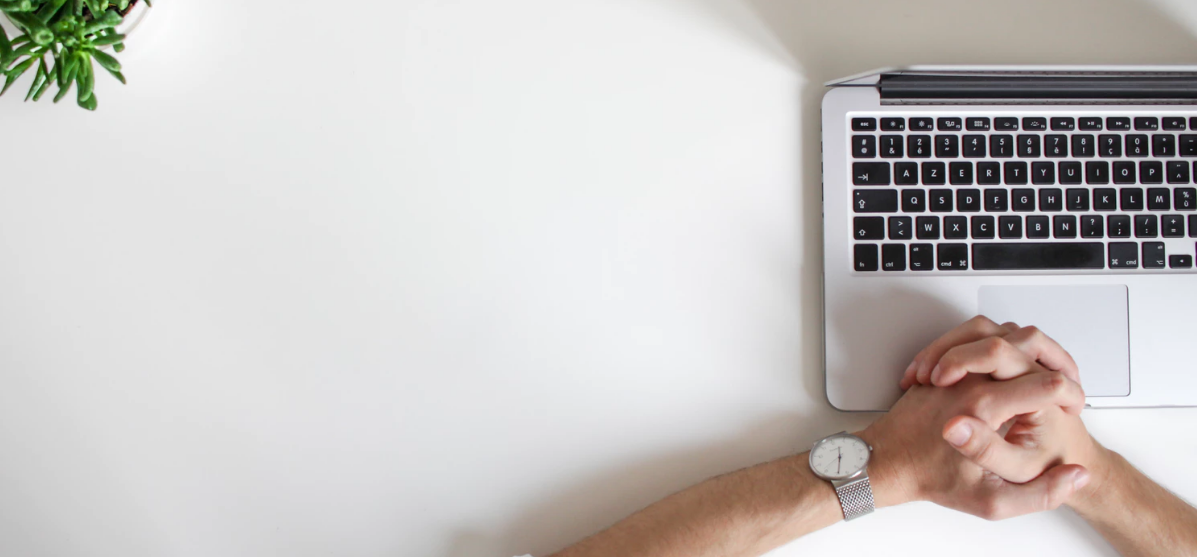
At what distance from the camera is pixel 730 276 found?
2.85ft

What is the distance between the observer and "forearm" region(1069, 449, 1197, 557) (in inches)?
32.1

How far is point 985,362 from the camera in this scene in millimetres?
753

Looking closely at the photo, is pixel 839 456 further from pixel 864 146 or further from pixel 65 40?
pixel 65 40

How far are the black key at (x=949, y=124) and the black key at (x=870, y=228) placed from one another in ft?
0.46

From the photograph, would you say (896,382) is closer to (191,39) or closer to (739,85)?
(739,85)

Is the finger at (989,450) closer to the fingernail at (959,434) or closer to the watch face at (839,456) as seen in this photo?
the fingernail at (959,434)

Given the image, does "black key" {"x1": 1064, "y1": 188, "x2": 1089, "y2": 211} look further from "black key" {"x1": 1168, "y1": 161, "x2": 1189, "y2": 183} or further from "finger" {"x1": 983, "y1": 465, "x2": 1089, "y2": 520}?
"finger" {"x1": 983, "y1": 465, "x2": 1089, "y2": 520}

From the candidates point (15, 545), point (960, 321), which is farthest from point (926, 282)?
point (15, 545)

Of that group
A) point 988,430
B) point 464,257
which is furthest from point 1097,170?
point 464,257

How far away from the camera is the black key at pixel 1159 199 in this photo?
824mm

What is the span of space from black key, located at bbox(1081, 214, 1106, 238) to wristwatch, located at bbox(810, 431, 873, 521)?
38 centimetres

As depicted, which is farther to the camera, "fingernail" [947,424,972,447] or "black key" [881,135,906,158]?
"black key" [881,135,906,158]

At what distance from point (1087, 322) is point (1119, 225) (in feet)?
0.42

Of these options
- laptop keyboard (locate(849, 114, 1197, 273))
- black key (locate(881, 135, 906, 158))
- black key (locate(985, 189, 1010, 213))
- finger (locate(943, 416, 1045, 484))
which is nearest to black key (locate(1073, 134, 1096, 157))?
laptop keyboard (locate(849, 114, 1197, 273))
